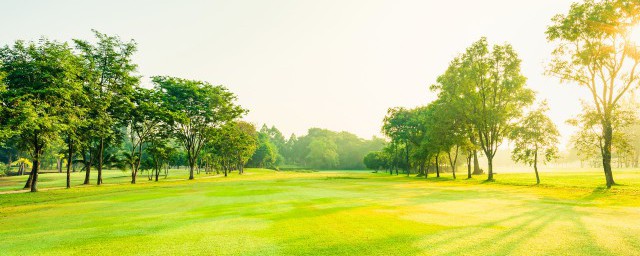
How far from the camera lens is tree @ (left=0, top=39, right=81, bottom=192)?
29547mm

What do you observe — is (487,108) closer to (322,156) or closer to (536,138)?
(536,138)

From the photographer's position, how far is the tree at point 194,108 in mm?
56469

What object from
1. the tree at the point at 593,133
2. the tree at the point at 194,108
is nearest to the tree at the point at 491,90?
the tree at the point at 593,133

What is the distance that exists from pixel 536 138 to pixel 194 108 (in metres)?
55.4

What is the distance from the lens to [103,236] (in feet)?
36.0

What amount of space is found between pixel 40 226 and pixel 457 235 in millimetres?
17424

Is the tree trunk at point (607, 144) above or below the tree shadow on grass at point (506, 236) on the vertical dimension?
above

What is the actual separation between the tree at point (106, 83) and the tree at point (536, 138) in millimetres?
54978

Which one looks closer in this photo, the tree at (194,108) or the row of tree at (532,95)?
the row of tree at (532,95)

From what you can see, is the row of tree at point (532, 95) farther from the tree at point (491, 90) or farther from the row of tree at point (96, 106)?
the row of tree at point (96, 106)

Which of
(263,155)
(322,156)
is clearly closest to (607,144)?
(263,155)

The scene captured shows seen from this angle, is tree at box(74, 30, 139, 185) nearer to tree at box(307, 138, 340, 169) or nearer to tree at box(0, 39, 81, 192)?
tree at box(0, 39, 81, 192)

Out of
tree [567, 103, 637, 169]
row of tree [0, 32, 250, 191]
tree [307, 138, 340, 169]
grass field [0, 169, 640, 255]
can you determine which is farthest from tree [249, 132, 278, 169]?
grass field [0, 169, 640, 255]

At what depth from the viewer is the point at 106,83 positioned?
44.0 metres
